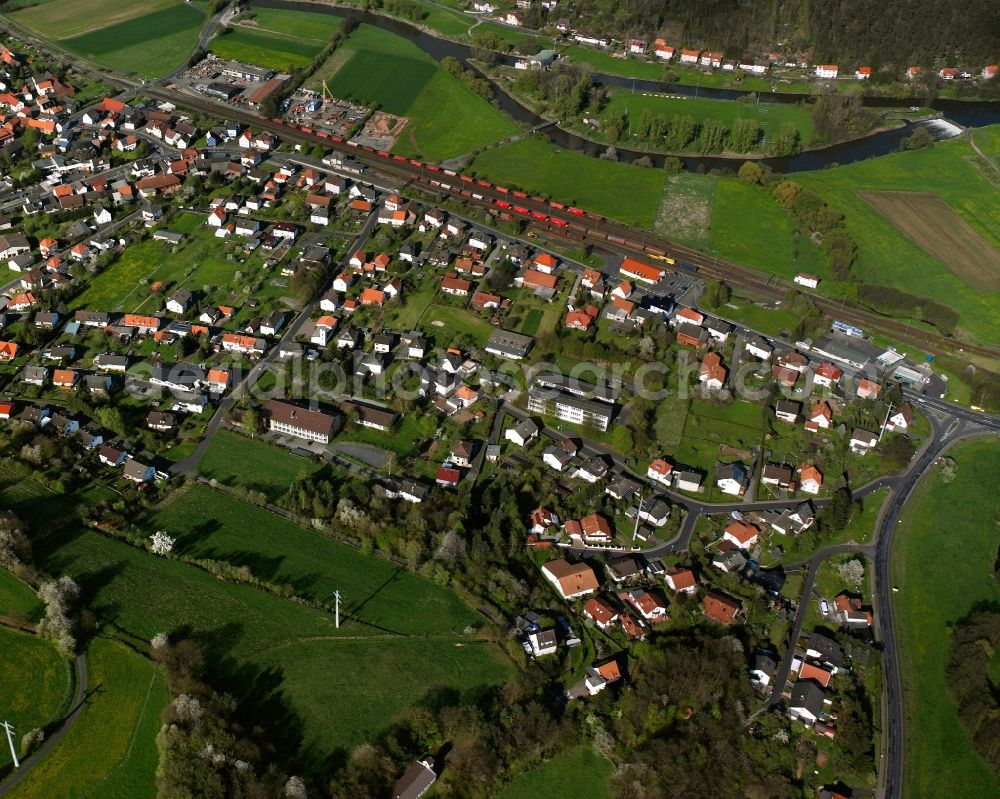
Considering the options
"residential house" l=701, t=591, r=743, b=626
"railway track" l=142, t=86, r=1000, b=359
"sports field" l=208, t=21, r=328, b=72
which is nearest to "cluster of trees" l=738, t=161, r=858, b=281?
"railway track" l=142, t=86, r=1000, b=359

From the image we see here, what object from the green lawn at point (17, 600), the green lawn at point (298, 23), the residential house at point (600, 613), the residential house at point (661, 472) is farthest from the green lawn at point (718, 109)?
the green lawn at point (17, 600)

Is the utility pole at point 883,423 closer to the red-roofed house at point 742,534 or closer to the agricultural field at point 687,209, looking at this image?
the red-roofed house at point 742,534

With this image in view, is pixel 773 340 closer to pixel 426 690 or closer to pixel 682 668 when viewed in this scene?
pixel 682 668

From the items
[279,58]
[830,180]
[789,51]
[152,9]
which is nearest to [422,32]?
[279,58]

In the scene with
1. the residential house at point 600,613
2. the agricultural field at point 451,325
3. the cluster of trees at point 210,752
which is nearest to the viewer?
the cluster of trees at point 210,752

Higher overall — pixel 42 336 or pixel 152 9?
pixel 152 9

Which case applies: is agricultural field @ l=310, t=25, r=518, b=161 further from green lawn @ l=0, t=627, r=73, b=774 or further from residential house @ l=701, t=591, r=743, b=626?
green lawn @ l=0, t=627, r=73, b=774
